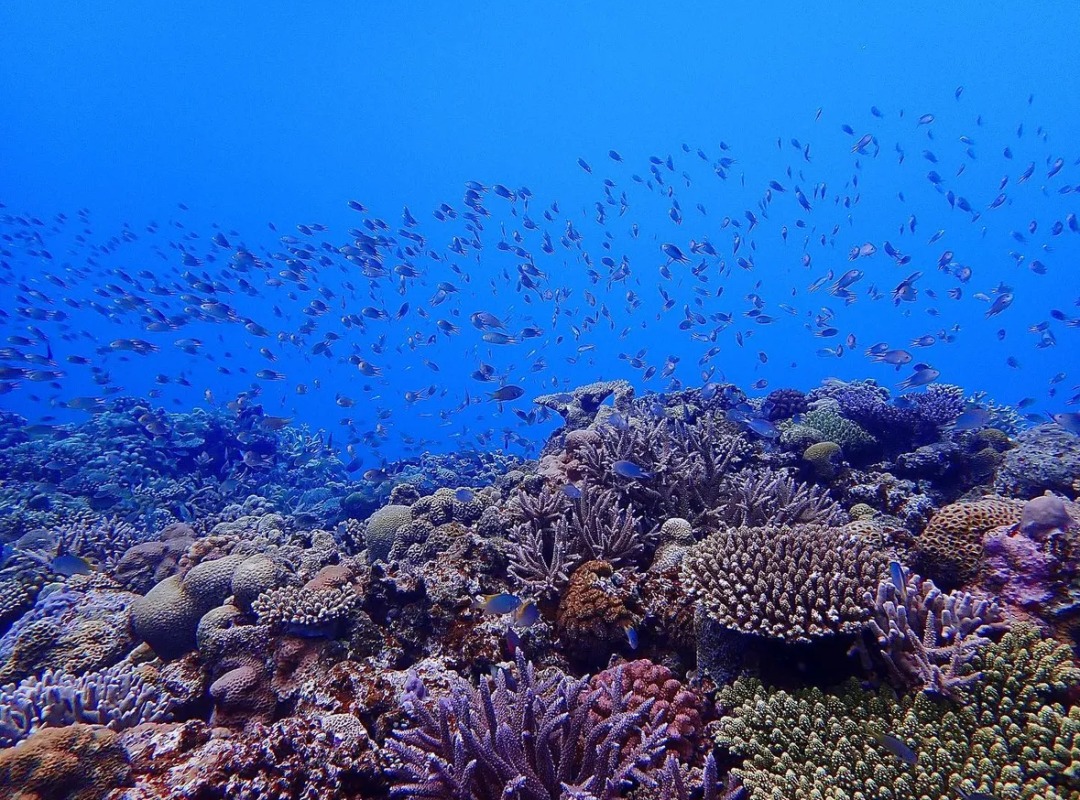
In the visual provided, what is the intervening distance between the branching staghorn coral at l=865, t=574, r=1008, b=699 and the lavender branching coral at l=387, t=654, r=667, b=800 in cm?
160

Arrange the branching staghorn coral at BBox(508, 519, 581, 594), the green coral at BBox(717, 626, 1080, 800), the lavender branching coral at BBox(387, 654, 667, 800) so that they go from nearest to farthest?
the green coral at BBox(717, 626, 1080, 800)
the lavender branching coral at BBox(387, 654, 667, 800)
the branching staghorn coral at BBox(508, 519, 581, 594)

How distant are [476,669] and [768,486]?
3889 mm

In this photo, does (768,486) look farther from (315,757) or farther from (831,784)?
(315,757)

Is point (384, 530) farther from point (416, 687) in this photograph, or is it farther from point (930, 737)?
point (930, 737)

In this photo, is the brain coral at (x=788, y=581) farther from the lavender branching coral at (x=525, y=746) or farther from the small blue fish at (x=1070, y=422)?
the small blue fish at (x=1070, y=422)

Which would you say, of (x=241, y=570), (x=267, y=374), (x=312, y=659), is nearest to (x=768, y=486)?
(x=312, y=659)

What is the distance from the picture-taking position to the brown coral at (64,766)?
340 centimetres

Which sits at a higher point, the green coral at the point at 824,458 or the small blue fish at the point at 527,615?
the green coral at the point at 824,458

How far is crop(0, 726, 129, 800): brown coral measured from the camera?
3404mm

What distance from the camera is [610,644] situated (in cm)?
477

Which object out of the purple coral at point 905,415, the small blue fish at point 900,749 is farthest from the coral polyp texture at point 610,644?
the purple coral at point 905,415

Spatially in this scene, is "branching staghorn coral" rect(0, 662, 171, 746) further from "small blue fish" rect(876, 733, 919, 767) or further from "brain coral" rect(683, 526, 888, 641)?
"small blue fish" rect(876, 733, 919, 767)

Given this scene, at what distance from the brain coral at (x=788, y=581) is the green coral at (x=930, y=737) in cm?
43

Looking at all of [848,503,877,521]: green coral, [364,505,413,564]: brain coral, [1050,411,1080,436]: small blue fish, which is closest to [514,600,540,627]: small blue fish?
[364,505,413,564]: brain coral
